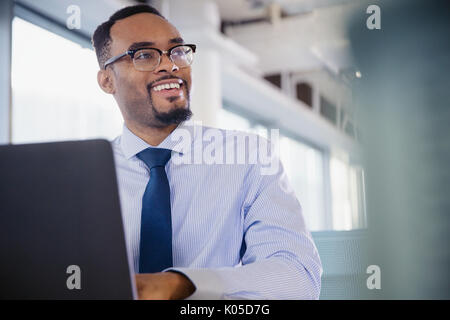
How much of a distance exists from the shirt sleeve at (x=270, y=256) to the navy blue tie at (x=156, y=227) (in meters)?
0.18

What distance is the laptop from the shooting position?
0.60 metres

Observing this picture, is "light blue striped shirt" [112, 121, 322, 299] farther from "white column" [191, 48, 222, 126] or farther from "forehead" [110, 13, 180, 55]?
"white column" [191, 48, 222, 126]

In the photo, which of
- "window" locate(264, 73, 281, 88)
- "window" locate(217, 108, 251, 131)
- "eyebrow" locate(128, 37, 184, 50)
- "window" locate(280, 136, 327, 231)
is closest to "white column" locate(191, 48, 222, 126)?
"window" locate(217, 108, 251, 131)

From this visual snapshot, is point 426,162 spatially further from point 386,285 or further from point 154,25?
point 154,25

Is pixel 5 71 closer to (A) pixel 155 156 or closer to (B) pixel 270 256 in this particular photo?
(A) pixel 155 156

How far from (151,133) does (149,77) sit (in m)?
0.15

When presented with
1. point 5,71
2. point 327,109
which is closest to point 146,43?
point 5,71

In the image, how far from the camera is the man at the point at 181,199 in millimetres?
878

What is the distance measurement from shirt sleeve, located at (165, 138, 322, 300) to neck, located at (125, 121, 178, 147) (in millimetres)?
287

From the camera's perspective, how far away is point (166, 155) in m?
1.21

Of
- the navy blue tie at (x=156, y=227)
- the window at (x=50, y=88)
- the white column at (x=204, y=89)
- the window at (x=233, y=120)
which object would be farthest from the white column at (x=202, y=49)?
the navy blue tie at (x=156, y=227)

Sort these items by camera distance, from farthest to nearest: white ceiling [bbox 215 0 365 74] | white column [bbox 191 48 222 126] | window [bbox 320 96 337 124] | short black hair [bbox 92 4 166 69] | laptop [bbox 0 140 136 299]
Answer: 1. window [bbox 320 96 337 124]
2. white ceiling [bbox 215 0 365 74]
3. white column [bbox 191 48 222 126]
4. short black hair [bbox 92 4 166 69]
5. laptop [bbox 0 140 136 299]

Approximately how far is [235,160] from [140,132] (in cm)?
29
